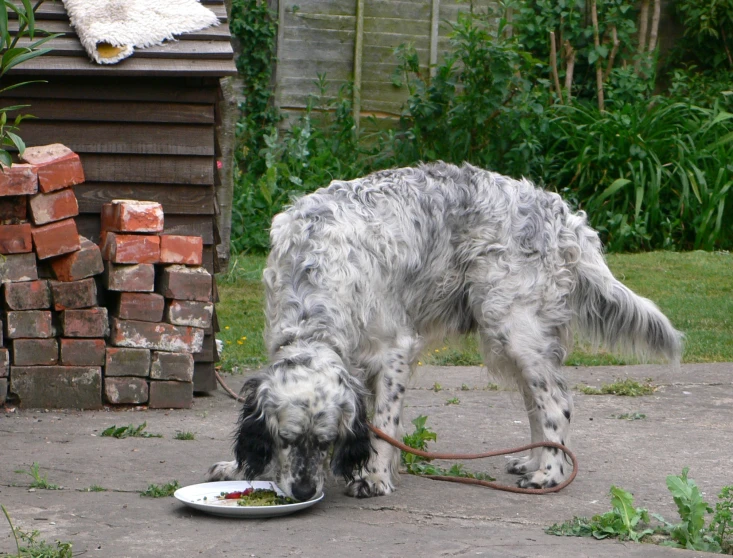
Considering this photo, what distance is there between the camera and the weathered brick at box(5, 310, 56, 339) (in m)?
5.36

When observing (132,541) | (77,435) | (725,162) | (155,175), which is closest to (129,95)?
(155,175)

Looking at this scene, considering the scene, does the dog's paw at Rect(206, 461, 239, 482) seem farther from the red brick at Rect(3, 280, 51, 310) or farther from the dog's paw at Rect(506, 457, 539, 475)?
the red brick at Rect(3, 280, 51, 310)

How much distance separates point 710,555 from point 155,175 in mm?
3682

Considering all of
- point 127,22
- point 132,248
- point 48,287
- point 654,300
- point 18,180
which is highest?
point 127,22

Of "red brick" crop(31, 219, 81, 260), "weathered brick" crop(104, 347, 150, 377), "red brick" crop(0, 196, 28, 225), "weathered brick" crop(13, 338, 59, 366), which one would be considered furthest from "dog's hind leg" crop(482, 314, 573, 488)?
"red brick" crop(0, 196, 28, 225)

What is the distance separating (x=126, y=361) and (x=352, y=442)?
6.87 ft

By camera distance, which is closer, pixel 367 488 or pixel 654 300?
pixel 367 488

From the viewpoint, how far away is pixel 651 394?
19.8 feet

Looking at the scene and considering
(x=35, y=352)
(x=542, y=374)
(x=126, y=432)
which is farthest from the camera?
(x=35, y=352)

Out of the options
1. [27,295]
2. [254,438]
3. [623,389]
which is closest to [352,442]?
[254,438]

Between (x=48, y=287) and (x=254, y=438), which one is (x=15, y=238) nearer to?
(x=48, y=287)

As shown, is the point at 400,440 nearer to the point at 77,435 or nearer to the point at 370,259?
the point at 370,259

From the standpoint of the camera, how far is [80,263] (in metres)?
5.40

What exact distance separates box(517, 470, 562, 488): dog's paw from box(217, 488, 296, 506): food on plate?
3.60 ft
